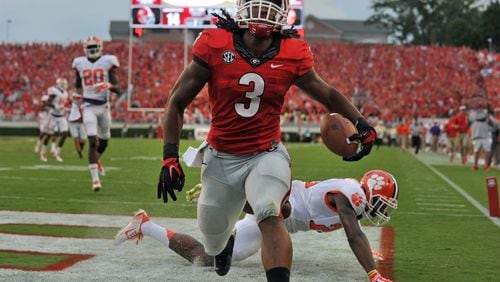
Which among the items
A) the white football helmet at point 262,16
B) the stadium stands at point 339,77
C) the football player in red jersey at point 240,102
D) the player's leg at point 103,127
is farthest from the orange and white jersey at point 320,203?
the stadium stands at point 339,77

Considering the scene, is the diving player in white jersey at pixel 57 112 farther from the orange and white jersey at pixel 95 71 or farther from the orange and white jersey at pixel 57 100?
the orange and white jersey at pixel 95 71

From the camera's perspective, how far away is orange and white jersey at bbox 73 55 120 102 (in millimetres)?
11277

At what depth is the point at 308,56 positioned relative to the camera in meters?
4.37

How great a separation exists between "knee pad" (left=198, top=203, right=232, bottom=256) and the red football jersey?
1.09ft

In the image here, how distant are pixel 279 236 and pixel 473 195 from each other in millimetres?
8897

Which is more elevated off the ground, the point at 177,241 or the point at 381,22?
the point at 381,22

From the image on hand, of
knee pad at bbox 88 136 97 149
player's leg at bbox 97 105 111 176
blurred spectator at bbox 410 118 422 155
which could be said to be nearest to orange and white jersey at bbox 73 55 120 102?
player's leg at bbox 97 105 111 176

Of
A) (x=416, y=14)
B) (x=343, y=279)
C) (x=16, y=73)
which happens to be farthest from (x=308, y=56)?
(x=416, y=14)

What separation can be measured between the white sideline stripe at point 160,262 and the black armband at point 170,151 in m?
1.14

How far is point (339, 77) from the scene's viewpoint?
47.6 metres

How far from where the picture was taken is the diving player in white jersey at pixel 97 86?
11102 millimetres

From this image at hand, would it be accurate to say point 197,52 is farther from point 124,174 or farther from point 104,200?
point 124,174

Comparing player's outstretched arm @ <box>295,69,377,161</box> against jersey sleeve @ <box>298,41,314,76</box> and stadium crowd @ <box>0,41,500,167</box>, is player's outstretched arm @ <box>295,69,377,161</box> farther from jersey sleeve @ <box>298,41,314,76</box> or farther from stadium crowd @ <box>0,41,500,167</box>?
stadium crowd @ <box>0,41,500,167</box>

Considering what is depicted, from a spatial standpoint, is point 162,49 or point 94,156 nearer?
point 94,156
